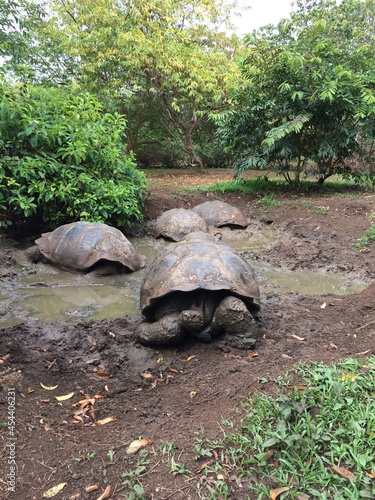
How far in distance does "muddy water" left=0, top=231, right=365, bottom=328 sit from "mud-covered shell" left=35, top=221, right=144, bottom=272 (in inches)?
6.8

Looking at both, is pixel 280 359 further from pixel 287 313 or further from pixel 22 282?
pixel 22 282

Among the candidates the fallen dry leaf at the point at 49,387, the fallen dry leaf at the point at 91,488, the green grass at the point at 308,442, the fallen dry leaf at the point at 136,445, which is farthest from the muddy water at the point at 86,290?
the fallen dry leaf at the point at 91,488

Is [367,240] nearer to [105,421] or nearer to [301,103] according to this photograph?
[301,103]

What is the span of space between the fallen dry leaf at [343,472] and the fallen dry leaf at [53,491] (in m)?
1.22

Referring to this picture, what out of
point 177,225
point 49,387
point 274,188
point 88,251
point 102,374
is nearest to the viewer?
point 49,387

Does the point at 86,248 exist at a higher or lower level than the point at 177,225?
higher

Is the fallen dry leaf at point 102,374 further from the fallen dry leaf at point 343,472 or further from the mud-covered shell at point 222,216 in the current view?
the mud-covered shell at point 222,216

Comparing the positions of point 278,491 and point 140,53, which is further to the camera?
point 140,53

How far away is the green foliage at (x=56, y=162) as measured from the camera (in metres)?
6.19

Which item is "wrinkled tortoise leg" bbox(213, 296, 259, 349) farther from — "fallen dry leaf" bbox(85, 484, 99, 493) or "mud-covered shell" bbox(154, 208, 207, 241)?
"mud-covered shell" bbox(154, 208, 207, 241)

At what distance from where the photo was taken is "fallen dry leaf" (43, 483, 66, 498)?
1.69 m

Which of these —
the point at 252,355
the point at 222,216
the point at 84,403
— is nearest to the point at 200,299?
the point at 252,355

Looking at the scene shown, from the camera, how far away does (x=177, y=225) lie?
7.25 m

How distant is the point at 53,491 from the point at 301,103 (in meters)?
9.79
